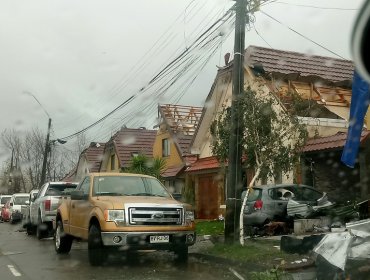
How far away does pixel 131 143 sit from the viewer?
3938 centimetres

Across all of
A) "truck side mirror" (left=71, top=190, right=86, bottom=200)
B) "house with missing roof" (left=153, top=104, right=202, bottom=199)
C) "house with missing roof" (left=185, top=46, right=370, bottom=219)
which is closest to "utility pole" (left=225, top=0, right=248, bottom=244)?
"truck side mirror" (left=71, top=190, right=86, bottom=200)

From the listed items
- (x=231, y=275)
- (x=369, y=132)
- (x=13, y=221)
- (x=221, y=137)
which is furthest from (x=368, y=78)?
(x=13, y=221)

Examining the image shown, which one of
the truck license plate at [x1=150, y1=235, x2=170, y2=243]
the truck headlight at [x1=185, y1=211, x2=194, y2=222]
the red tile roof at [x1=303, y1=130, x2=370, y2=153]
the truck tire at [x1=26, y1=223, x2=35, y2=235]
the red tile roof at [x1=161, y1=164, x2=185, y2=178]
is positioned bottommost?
the truck tire at [x1=26, y1=223, x2=35, y2=235]

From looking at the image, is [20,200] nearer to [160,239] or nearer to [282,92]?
[282,92]

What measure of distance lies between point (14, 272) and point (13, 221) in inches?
837

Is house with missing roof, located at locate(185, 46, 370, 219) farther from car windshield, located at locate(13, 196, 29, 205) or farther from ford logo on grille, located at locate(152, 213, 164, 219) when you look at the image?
car windshield, located at locate(13, 196, 29, 205)

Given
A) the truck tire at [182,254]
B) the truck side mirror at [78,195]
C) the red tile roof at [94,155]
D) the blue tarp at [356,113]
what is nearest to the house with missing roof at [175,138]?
the red tile roof at [94,155]

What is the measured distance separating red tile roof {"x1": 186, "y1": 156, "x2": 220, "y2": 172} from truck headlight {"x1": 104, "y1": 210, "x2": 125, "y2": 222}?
12331 mm

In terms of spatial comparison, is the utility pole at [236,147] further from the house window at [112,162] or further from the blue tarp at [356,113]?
the house window at [112,162]

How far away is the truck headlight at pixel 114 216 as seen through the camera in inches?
406

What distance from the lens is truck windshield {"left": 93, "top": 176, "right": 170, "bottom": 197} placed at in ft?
37.8

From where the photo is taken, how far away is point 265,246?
11.5m

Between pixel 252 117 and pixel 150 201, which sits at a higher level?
pixel 252 117

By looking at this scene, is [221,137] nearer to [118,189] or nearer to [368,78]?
[118,189]
